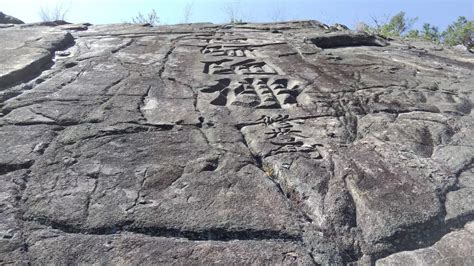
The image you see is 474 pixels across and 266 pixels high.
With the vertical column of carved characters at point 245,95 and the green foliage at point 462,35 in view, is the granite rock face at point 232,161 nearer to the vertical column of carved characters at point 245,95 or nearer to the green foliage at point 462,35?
the vertical column of carved characters at point 245,95

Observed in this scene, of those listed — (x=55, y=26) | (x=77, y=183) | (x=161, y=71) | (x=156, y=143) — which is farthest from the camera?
(x=55, y=26)

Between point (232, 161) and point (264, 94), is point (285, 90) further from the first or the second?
point (232, 161)

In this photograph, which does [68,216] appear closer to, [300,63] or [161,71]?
[161,71]

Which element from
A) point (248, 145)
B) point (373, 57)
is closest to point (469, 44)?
point (373, 57)

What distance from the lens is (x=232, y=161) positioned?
78.9 inches

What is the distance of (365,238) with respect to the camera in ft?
5.10

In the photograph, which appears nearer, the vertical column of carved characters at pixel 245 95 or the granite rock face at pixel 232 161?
the granite rock face at pixel 232 161

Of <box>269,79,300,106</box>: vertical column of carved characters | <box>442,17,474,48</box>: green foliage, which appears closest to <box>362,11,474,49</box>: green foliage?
<box>442,17,474,48</box>: green foliage

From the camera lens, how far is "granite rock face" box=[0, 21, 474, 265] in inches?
59.7

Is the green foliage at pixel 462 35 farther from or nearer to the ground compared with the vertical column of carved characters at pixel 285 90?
nearer to the ground

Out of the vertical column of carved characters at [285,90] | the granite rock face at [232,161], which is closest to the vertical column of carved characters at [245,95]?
the granite rock face at [232,161]

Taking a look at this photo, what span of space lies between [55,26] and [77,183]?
380cm

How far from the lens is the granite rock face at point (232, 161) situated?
4.98 feet

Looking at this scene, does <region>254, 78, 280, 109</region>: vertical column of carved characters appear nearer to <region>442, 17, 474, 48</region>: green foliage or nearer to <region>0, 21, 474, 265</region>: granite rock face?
<region>0, 21, 474, 265</region>: granite rock face
